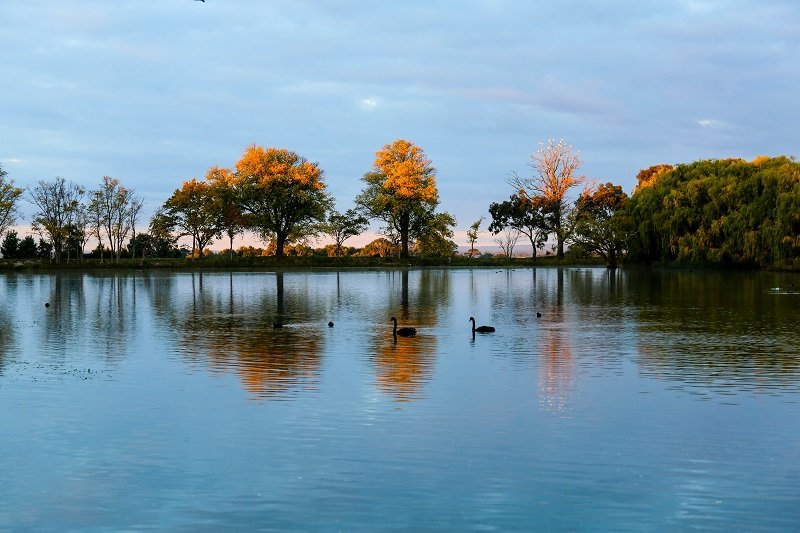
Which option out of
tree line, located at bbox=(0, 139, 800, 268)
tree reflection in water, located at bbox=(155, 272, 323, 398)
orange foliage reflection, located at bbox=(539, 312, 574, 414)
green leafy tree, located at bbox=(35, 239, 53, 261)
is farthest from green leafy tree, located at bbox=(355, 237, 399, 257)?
orange foliage reflection, located at bbox=(539, 312, 574, 414)

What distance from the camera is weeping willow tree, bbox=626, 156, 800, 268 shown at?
84.4 meters

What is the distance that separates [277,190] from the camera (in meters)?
110

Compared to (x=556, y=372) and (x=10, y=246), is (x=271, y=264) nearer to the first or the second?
(x=10, y=246)

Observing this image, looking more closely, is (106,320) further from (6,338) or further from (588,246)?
(588,246)

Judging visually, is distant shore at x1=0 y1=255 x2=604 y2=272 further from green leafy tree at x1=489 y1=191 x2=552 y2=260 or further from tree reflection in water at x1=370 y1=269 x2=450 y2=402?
tree reflection in water at x1=370 y1=269 x2=450 y2=402

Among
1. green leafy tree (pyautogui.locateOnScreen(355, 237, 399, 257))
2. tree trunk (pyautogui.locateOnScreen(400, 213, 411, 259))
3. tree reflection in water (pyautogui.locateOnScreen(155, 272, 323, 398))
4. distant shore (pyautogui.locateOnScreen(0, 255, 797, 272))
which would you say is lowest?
tree reflection in water (pyautogui.locateOnScreen(155, 272, 323, 398))

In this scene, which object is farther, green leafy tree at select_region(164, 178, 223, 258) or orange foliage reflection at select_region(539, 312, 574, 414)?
green leafy tree at select_region(164, 178, 223, 258)

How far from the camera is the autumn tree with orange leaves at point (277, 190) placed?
10969 cm

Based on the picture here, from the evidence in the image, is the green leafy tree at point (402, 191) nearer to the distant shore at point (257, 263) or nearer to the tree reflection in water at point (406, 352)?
the distant shore at point (257, 263)

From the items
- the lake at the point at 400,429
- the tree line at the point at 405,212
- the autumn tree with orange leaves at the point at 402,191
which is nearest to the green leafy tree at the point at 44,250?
the tree line at the point at 405,212

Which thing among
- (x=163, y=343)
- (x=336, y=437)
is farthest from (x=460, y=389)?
(x=163, y=343)

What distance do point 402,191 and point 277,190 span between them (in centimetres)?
1629

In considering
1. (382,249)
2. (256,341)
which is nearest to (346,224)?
(382,249)

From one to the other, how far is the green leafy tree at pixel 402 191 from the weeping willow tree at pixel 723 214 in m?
27.3
